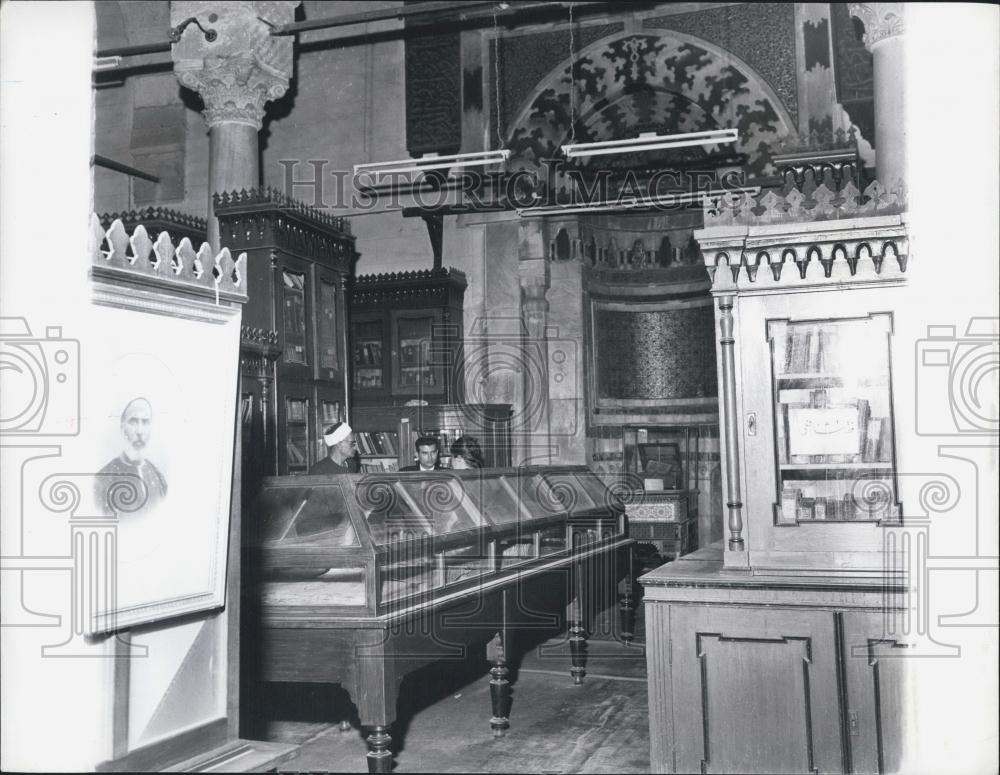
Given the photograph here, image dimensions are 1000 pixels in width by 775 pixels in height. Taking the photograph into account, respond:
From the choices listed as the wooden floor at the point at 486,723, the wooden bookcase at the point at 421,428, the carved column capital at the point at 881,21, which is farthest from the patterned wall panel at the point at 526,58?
the wooden floor at the point at 486,723

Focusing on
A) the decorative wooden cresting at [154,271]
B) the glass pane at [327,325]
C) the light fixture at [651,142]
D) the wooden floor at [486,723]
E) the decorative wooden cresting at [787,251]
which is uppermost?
the light fixture at [651,142]

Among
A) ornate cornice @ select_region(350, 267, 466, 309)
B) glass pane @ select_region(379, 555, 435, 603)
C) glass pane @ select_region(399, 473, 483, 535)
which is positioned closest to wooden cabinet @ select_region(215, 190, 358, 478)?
ornate cornice @ select_region(350, 267, 466, 309)

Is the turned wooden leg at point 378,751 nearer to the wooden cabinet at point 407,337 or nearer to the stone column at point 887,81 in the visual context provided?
the stone column at point 887,81

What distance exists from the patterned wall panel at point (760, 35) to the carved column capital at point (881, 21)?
5.72 feet

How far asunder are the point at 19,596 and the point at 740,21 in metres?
9.11

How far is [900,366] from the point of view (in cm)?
396

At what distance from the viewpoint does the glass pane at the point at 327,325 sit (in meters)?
9.04

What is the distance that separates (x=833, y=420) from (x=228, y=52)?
7437 mm

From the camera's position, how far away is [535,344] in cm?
996

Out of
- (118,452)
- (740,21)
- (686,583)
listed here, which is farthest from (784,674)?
(740,21)

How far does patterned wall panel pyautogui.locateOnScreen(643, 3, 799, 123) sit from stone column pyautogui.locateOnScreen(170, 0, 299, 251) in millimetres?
4000

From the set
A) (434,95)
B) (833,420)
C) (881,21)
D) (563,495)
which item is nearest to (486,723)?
(563,495)

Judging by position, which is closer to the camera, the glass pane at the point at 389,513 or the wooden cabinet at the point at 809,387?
the wooden cabinet at the point at 809,387

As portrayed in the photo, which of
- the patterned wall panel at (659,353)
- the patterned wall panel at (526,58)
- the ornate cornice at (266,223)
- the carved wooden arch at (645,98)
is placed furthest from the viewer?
the patterned wall panel at (659,353)
